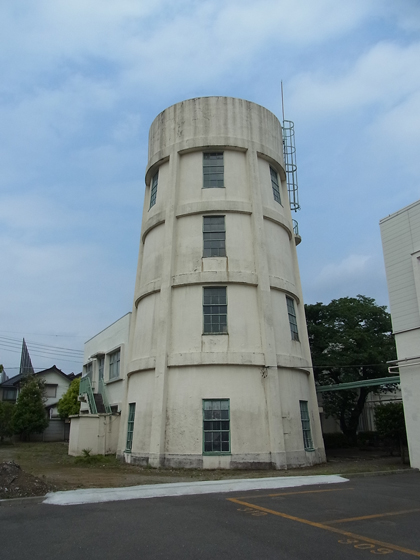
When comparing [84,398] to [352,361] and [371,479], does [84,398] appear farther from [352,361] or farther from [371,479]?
[371,479]

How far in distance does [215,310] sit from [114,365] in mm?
12479

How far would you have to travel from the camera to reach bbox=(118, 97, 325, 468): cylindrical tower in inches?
701

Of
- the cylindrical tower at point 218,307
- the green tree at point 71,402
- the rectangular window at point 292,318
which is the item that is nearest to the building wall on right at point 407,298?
the cylindrical tower at point 218,307

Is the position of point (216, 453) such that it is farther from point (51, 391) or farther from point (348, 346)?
point (51, 391)

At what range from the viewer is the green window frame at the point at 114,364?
28.5 meters

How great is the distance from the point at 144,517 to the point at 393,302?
39.9 feet

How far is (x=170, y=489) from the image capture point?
12.1m

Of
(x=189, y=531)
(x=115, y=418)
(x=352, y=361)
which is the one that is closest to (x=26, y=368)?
(x=115, y=418)

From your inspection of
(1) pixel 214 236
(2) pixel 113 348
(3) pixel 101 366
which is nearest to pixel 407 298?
(1) pixel 214 236

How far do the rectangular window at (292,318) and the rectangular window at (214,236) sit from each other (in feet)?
12.5

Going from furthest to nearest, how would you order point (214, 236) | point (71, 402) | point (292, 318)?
point (71, 402) < point (292, 318) < point (214, 236)

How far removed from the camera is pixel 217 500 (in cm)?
1070

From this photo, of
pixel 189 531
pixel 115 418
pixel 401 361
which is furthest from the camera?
pixel 115 418

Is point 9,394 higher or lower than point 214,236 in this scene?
lower
